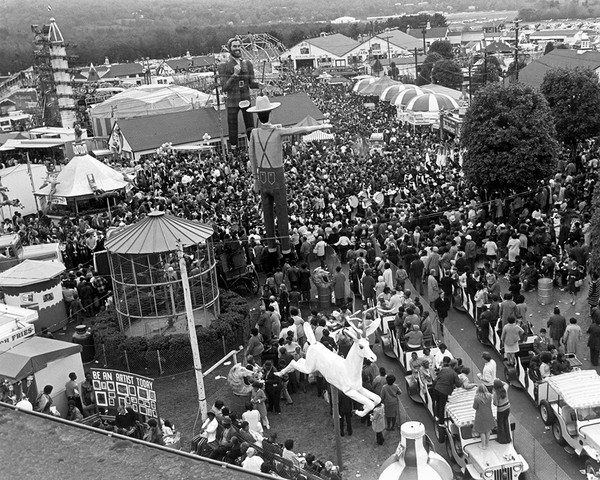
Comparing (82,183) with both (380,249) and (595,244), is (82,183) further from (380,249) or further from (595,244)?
(595,244)

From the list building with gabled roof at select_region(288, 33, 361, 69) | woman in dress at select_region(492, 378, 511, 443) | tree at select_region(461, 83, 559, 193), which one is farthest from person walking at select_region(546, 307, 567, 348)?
building with gabled roof at select_region(288, 33, 361, 69)

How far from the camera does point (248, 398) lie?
14102 millimetres

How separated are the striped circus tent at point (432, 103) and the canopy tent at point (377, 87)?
11.8 meters

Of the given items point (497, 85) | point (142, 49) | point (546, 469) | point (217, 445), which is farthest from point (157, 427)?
point (142, 49)

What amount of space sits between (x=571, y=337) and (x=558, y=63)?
43.8m

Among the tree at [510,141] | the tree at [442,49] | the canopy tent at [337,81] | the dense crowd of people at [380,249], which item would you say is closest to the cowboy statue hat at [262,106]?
the dense crowd of people at [380,249]

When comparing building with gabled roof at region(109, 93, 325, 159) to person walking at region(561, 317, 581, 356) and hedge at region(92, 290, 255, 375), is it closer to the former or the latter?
hedge at region(92, 290, 255, 375)

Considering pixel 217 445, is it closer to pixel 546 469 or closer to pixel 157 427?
pixel 157 427

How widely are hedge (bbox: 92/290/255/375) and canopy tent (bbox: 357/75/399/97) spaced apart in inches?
1558

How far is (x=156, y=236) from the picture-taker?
16953mm

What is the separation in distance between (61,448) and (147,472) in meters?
1.38

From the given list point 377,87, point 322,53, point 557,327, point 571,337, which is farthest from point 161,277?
point 322,53

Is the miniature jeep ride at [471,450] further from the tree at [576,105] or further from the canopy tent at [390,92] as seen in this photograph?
the canopy tent at [390,92]

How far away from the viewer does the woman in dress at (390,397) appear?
515 inches
